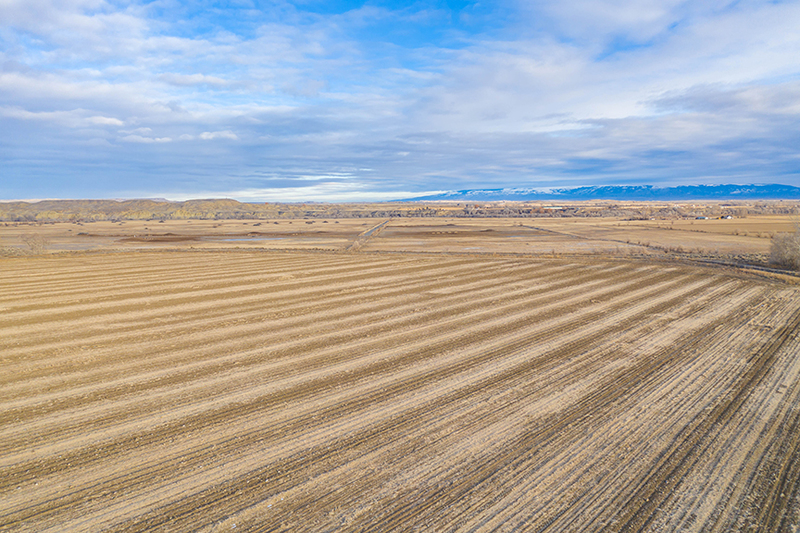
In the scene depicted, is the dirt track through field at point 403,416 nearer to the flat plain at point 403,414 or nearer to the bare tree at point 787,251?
the flat plain at point 403,414

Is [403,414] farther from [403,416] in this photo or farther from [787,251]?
[787,251]

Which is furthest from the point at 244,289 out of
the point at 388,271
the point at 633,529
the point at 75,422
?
the point at 633,529

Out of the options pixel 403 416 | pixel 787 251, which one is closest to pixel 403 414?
pixel 403 416

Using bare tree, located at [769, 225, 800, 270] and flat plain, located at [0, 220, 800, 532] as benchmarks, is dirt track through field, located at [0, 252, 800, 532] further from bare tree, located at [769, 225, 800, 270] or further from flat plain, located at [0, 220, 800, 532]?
bare tree, located at [769, 225, 800, 270]

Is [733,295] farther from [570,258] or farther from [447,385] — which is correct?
[447,385]

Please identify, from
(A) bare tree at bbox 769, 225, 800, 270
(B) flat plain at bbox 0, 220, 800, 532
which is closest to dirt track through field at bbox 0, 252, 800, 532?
(B) flat plain at bbox 0, 220, 800, 532
